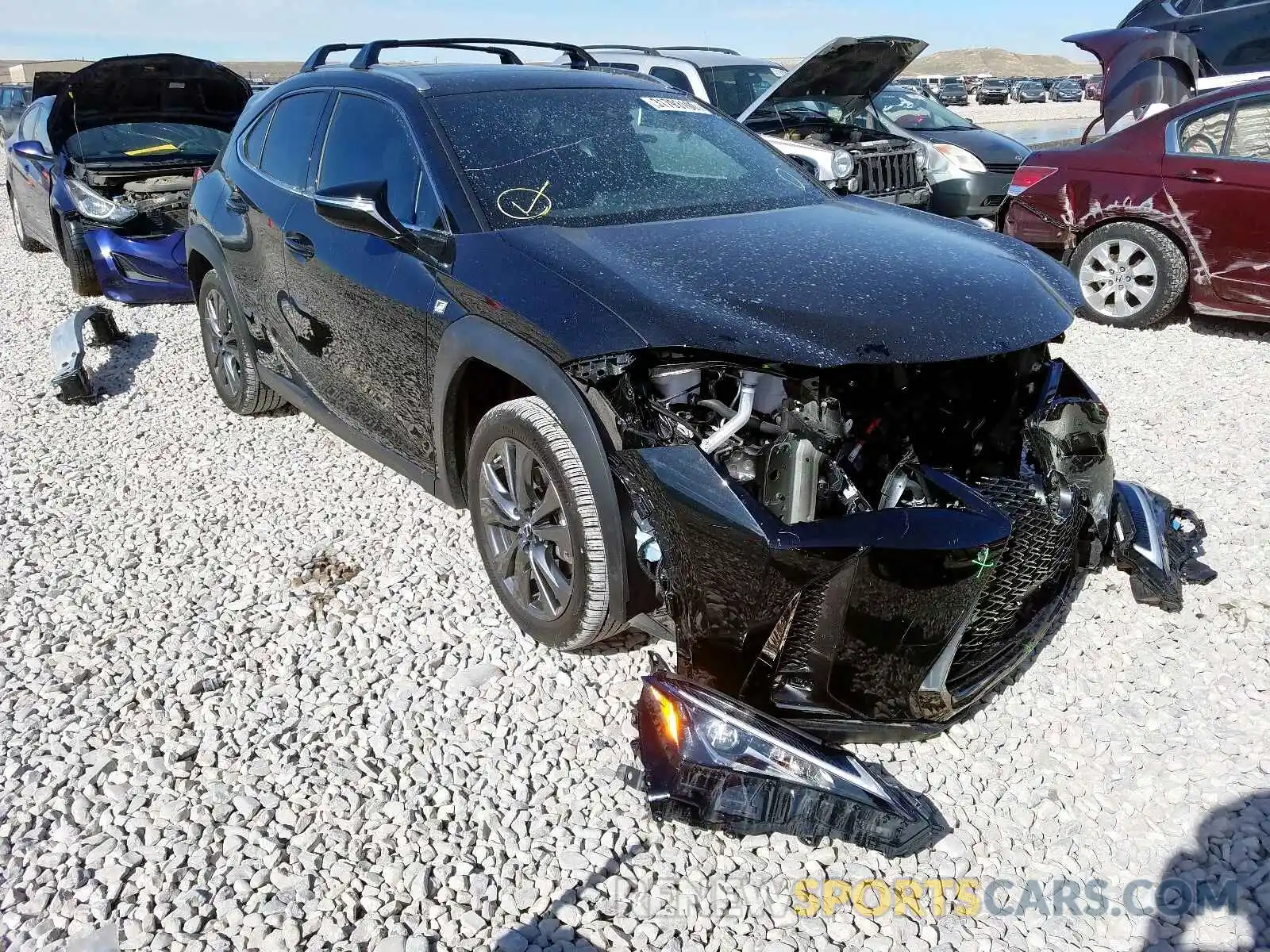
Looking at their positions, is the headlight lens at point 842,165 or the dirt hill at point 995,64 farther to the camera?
the dirt hill at point 995,64

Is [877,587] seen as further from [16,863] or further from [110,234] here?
[110,234]

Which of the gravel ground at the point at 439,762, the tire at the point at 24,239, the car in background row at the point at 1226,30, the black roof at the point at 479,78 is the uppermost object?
the car in background row at the point at 1226,30

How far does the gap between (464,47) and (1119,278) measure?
4746mm

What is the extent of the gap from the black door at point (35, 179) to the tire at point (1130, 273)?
328 inches

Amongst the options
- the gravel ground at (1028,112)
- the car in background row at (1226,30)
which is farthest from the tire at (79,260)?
the gravel ground at (1028,112)

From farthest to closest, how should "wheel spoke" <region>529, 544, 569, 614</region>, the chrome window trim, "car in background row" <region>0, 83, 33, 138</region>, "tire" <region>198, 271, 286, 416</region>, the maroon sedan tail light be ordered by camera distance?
"car in background row" <region>0, 83, 33, 138</region> < the maroon sedan tail light < the chrome window trim < "tire" <region>198, 271, 286, 416</region> < "wheel spoke" <region>529, 544, 569, 614</region>

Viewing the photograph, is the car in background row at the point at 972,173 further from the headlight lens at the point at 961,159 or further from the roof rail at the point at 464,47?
the roof rail at the point at 464,47

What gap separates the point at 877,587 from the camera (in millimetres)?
2100

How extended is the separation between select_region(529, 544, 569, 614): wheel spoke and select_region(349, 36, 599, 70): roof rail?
2.26 metres

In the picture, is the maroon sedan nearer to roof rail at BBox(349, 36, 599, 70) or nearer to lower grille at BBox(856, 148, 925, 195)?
lower grille at BBox(856, 148, 925, 195)

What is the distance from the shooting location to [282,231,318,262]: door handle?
3672 mm

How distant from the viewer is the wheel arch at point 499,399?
2.51 meters

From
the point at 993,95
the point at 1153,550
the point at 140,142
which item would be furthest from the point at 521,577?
the point at 993,95

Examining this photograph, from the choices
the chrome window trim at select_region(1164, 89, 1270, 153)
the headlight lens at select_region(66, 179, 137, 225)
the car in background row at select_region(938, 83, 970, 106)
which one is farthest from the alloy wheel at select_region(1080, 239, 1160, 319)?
the car in background row at select_region(938, 83, 970, 106)
